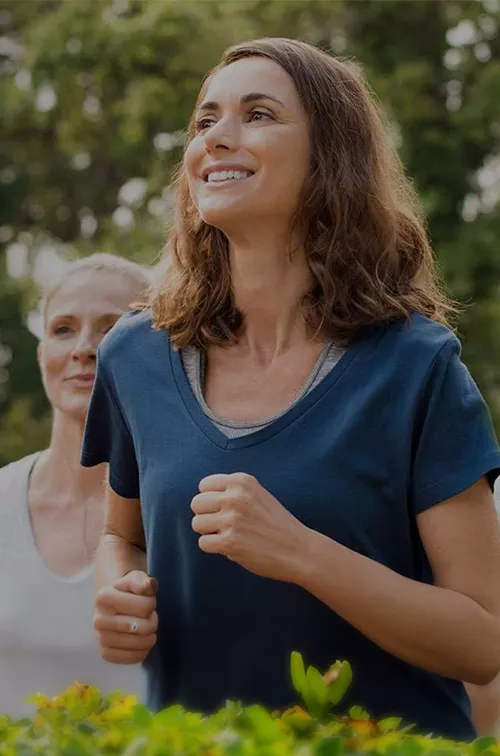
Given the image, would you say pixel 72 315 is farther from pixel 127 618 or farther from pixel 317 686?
pixel 317 686

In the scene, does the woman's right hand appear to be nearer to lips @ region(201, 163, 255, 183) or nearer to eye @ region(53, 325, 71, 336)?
lips @ region(201, 163, 255, 183)

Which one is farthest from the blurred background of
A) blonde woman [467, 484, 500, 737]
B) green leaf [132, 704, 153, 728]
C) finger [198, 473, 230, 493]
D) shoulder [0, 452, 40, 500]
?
green leaf [132, 704, 153, 728]

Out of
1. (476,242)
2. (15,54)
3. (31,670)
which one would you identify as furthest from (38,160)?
(31,670)

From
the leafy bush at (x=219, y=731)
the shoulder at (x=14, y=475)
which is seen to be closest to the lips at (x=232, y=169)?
the leafy bush at (x=219, y=731)

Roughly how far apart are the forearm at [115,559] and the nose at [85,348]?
1.19m

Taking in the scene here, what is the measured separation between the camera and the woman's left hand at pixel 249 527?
7.06 feet

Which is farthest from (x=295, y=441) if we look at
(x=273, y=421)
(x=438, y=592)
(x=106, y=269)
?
(x=106, y=269)

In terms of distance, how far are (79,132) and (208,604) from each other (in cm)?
1467

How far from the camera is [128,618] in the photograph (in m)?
2.37

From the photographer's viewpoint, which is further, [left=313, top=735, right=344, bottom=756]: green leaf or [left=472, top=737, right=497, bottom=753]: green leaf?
[left=472, top=737, right=497, bottom=753]: green leaf

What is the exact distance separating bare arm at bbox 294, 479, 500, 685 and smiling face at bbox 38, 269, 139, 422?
1669mm

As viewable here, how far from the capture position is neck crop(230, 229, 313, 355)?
2.54 meters

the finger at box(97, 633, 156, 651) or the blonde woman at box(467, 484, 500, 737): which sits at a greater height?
the finger at box(97, 633, 156, 651)

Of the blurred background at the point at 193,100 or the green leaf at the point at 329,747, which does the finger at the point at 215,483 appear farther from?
the blurred background at the point at 193,100
